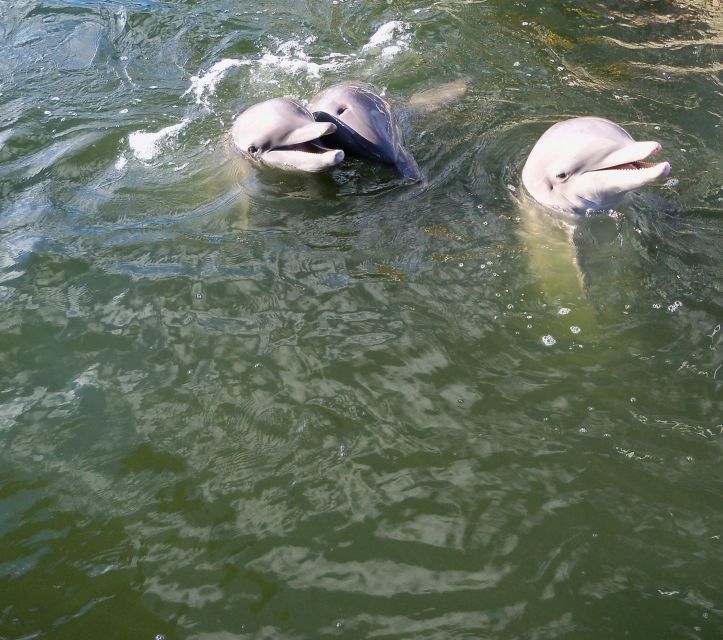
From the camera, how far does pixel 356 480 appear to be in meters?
4.23

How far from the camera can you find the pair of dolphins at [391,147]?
5988 mm

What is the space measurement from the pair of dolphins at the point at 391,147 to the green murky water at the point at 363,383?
0.23 m

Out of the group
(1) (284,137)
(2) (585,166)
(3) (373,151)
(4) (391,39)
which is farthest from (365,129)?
(4) (391,39)

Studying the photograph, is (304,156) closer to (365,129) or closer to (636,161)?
(365,129)

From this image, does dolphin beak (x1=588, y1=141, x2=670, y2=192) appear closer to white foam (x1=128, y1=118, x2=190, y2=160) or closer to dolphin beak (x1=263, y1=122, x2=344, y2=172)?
dolphin beak (x1=263, y1=122, x2=344, y2=172)

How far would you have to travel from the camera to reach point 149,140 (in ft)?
26.1

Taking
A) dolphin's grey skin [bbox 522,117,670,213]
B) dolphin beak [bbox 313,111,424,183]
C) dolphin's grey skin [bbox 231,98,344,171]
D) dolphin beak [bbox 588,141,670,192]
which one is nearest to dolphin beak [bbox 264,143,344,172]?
dolphin's grey skin [bbox 231,98,344,171]

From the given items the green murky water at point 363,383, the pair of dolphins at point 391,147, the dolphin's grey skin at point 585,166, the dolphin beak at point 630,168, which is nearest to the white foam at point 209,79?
the green murky water at point 363,383

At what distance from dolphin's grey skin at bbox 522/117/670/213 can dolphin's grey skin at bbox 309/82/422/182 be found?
106 cm

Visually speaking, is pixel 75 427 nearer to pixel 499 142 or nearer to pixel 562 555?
pixel 562 555

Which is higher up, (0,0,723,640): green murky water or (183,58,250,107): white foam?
(183,58,250,107): white foam

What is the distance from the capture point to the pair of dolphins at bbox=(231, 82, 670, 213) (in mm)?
5988

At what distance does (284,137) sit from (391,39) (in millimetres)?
3384

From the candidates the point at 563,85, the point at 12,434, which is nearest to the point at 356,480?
the point at 12,434
